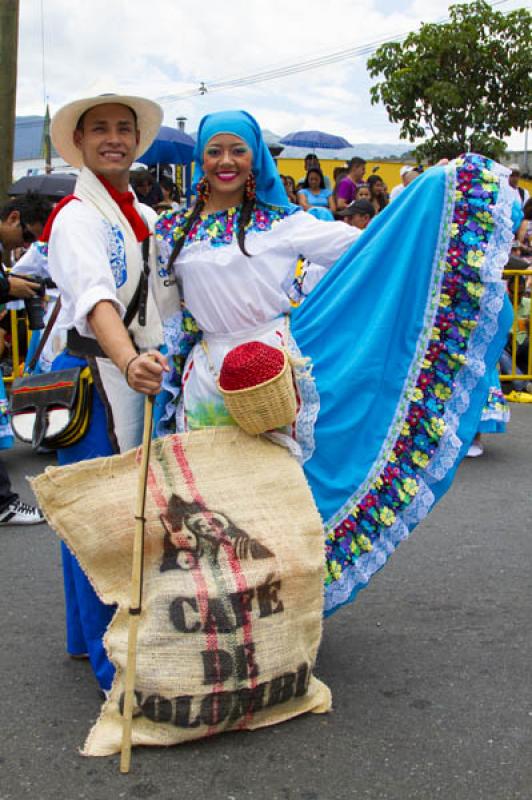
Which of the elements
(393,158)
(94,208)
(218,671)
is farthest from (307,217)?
(393,158)

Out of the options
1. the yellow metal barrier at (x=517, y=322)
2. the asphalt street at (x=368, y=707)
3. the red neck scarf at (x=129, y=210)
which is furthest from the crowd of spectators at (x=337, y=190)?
the red neck scarf at (x=129, y=210)

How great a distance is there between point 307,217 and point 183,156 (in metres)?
10.3

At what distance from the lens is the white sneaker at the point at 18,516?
5.72 meters

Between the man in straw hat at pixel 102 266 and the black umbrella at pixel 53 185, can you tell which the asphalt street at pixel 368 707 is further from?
the black umbrella at pixel 53 185

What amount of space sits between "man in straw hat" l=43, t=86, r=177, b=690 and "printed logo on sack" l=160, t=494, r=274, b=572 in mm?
398

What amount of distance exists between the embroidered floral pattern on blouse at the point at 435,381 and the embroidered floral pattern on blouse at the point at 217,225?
601 millimetres

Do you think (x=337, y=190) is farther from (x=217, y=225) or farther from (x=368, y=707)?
(x=368, y=707)

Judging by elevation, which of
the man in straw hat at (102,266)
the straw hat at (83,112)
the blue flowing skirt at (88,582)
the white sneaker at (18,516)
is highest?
the straw hat at (83,112)

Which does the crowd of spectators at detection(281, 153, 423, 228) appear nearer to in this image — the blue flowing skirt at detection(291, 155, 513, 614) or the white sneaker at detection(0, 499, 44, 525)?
the white sneaker at detection(0, 499, 44, 525)

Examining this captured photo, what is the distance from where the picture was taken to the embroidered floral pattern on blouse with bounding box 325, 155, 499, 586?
11.4 ft

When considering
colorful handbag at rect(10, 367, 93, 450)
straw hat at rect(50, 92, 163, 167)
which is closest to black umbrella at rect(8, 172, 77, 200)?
straw hat at rect(50, 92, 163, 167)

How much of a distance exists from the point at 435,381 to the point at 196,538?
1.05m

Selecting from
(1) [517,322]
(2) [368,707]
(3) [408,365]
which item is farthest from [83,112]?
(1) [517,322]

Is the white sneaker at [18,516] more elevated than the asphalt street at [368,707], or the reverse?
the white sneaker at [18,516]
